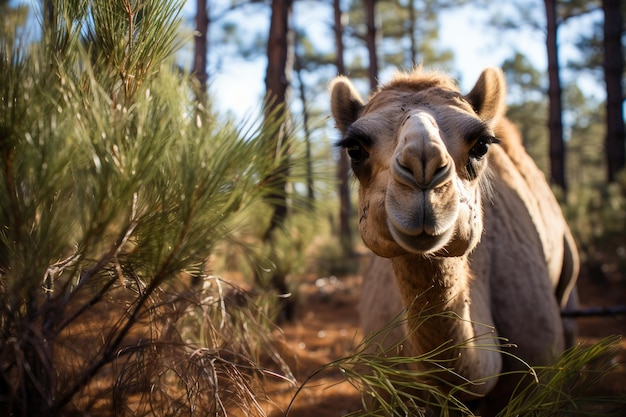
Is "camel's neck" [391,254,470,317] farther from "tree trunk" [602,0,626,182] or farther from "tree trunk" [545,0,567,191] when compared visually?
"tree trunk" [602,0,626,182]

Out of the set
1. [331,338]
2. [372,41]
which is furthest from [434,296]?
[372,41]

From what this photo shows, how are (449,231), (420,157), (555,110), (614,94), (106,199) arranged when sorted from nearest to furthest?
(106,199)
(420,157)
(449,231)
(614,94)
(555,110)

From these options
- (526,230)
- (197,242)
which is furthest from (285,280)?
(197,242)

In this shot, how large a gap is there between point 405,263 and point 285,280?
19.8 ft

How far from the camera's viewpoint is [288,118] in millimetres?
2338

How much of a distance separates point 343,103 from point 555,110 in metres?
12.9

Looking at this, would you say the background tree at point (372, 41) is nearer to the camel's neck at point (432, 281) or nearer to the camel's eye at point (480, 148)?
the camel's eye at point (480, 148)

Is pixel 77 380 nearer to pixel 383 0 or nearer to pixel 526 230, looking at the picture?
pixel 526 230

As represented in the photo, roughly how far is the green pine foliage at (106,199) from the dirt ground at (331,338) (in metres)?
0.64

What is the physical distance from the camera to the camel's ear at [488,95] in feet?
9.53

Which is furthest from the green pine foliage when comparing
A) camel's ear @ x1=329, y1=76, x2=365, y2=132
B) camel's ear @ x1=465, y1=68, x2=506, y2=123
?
camel's ear @ x1=465, y1=68, x2=506, y2=123

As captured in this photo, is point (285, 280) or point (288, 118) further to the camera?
point (285, 280)

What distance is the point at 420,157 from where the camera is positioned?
1845 millimetres

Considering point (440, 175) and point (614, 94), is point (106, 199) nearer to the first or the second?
point (440, 175)
